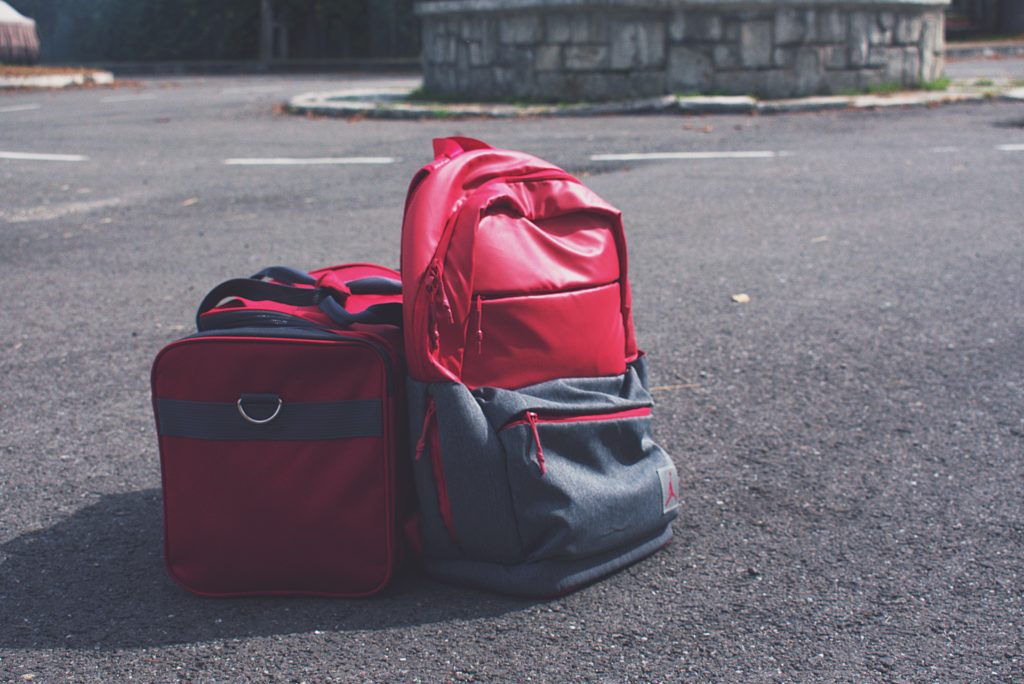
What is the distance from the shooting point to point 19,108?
12172mm

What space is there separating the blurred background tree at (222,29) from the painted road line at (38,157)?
49.4 feet

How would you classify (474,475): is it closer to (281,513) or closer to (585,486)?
(585,486)

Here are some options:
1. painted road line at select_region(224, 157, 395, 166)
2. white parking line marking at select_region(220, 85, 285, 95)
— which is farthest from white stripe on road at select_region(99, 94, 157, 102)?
painted road line at select_region(224, 157, 395, 166)

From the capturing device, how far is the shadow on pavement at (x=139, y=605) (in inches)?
82.9

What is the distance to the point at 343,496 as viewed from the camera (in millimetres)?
2191

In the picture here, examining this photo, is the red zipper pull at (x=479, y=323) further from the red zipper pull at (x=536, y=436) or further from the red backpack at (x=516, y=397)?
the red zipper pull at (x=536, y=436)

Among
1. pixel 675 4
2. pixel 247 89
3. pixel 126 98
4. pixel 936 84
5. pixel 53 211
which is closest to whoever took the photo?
pixel 53 211

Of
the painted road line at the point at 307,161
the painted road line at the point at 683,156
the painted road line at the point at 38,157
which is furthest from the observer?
the painted road line at the point at 38,157

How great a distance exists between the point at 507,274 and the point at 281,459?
57cm

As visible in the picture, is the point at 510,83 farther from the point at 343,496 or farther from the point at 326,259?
the point at 343,496

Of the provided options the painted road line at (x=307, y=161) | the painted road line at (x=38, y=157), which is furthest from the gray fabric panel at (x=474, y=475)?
the painted road line at (x=38, y=157)

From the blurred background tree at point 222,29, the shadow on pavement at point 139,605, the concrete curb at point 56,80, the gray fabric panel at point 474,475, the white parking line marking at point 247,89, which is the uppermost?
the blurred background tree at point 222,29

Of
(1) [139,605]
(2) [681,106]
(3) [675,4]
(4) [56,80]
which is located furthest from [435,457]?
(4) [56,80]

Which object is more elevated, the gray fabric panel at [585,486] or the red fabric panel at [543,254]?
the red fabric panel at [543,254]
